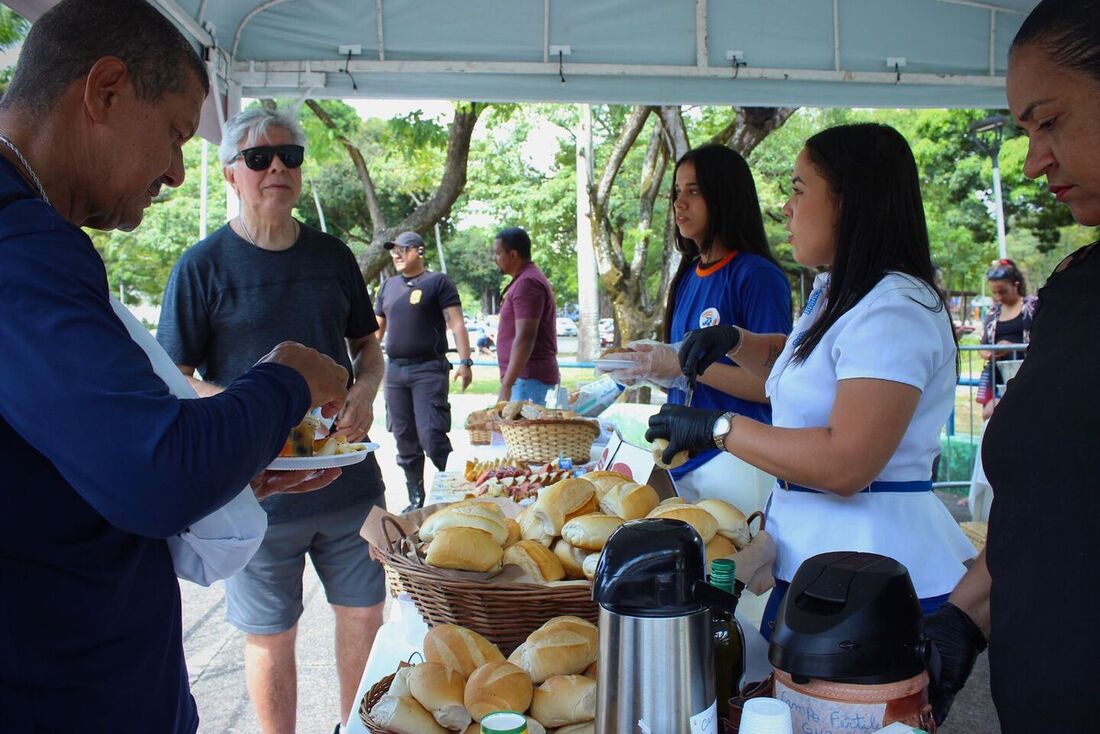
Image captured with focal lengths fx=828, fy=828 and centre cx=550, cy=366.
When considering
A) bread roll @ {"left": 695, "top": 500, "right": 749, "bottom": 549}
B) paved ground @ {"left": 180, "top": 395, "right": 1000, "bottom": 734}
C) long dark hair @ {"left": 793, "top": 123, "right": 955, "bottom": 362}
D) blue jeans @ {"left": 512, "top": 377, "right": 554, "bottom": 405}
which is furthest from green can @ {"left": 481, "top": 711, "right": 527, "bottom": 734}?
blue jeans @ {"left": 512, "top": 377, "right": 554, "bottom": 405}

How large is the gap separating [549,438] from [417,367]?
2.89 m

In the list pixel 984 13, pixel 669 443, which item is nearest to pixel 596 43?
pixel 984 13

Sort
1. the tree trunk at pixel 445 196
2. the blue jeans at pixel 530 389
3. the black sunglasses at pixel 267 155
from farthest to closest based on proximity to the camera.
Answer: the tree trunk at pixel 445 196 → the blue jeans at pixel 530 389 → the black sunglasses at pixel 267 155

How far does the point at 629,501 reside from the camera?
184 cm

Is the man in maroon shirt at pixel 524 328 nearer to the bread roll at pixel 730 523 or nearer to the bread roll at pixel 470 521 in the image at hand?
the bread roll at pixel 470 521

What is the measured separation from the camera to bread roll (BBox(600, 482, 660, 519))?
1.82 meters

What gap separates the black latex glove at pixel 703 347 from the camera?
2264 millimetres

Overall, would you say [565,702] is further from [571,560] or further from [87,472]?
[87,472]

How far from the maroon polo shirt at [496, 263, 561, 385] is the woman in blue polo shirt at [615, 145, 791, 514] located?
9.04 feet

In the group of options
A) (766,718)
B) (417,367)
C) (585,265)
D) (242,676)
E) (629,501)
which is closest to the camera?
(766,718)

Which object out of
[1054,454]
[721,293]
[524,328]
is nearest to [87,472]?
[1054,454]

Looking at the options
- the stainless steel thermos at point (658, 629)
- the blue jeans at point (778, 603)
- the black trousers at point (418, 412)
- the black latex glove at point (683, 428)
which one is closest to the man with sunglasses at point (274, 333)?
the black latex glove at point (683, 428)

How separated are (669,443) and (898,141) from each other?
0.80m

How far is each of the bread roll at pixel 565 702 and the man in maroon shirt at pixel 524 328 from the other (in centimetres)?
449
